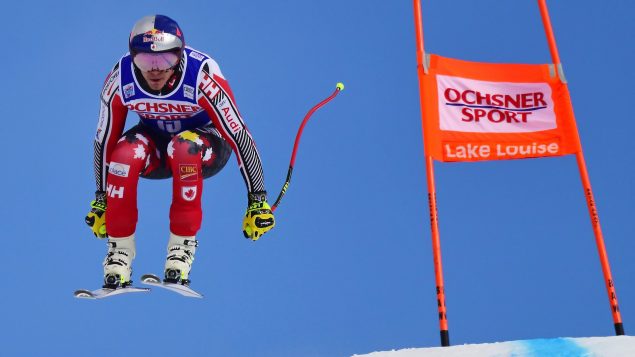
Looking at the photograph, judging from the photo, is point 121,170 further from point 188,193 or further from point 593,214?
point 593,214

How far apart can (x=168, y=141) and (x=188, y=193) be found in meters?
0.65

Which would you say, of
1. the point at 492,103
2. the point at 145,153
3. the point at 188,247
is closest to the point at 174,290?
the point at 188,247

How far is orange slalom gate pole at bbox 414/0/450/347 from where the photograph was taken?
26.8 ft

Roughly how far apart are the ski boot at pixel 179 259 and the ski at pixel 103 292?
30cm

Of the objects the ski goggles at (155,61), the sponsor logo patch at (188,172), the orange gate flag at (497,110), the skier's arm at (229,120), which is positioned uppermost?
the orange gate flag at (497,110)

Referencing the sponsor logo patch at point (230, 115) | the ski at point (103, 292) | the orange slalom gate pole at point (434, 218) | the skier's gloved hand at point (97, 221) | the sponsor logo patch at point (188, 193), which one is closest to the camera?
the ski at point (103, 292)

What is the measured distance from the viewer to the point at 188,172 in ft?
24.7

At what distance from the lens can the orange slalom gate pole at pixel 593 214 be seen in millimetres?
8805

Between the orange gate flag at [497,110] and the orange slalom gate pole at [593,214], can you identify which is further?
the orange gate flag at [497,110]

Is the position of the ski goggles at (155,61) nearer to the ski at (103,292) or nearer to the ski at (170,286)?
the ski at (170,286)

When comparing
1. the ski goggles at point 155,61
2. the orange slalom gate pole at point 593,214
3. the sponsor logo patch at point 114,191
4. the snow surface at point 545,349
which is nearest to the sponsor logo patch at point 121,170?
the sponsor logo patch at point 114,191

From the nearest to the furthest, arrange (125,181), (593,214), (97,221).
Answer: (125,181), (97,221), (593,214)

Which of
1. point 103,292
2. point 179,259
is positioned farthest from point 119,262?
point 179,259

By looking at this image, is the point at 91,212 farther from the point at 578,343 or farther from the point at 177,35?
the point at 578,343
